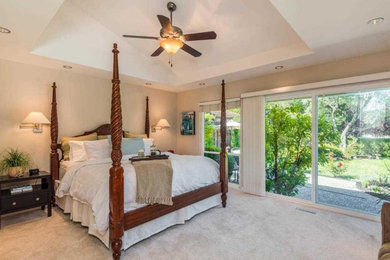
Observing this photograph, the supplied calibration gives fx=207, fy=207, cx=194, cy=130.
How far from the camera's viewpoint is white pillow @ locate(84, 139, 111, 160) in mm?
3541

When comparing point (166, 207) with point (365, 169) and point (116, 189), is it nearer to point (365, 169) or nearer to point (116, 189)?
point (116, 189)

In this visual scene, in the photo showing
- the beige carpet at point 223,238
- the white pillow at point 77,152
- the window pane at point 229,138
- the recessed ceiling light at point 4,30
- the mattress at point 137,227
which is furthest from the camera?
the window pane at point 229,138

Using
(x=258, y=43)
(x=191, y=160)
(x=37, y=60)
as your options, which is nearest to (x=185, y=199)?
(x=191, y=160)

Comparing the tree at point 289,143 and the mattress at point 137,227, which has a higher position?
the tree at point 289,143

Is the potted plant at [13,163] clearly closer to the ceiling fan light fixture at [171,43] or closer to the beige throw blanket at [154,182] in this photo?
the beige throw blanket at [154,182]

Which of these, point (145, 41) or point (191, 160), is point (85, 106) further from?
point (191, 160)

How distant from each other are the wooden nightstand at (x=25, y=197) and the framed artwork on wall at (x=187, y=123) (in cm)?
339

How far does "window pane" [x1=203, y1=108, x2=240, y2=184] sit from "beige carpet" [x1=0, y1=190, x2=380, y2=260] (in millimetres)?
1636

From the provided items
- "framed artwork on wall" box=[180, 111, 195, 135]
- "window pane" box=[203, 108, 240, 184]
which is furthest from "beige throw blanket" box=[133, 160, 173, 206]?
"framed artwork on wall" box=[180, 111, 195, 135]

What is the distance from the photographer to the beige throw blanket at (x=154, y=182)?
2461 mm

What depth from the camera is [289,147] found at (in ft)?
13.5

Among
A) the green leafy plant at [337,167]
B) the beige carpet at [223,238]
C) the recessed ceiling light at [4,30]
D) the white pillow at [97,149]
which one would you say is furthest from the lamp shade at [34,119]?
the green leafy plant at [337,167]

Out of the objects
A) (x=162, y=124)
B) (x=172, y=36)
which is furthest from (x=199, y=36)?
(x=162, y=124)

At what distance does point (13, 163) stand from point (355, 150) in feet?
17.6
